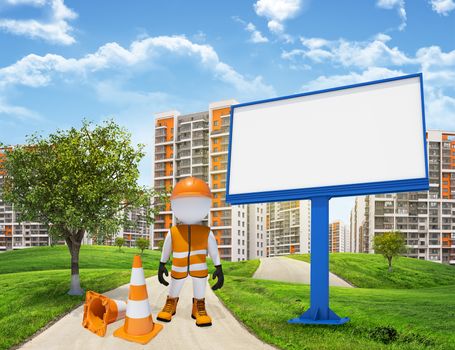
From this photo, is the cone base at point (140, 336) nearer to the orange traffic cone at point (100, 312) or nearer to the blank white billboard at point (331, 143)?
the orange traffic cone at point (100, 312)

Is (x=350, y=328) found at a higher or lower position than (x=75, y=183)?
lower

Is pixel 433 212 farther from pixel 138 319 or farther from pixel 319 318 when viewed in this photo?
pixel 138 319

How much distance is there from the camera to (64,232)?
18797 mm

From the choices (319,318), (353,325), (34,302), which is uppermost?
(319,318)

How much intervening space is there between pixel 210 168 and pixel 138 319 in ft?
214

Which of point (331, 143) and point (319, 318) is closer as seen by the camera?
point (331, 143)

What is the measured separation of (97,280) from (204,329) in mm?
14283

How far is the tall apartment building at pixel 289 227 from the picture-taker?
105750 mm

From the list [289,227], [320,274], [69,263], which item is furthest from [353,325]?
[289,227]

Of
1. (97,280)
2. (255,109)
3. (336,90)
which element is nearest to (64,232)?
(97,280)

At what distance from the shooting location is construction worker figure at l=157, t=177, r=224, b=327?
788 cm

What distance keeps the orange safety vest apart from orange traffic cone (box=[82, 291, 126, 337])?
4.36ft

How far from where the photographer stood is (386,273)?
39.0 m

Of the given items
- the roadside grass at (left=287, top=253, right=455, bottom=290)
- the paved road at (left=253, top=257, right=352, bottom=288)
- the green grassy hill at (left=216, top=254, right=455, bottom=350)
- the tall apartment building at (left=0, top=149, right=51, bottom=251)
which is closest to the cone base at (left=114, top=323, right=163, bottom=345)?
the green grassy hill at (left=216, top=254, right=455, bottom=350)
